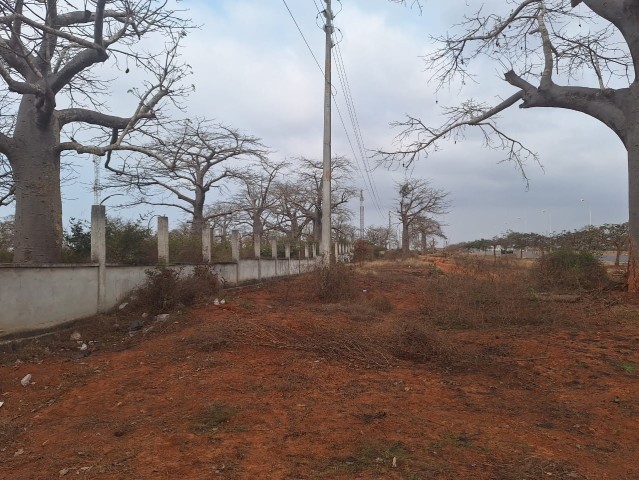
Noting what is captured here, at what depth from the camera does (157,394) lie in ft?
15.8

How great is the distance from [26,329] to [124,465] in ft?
15.5

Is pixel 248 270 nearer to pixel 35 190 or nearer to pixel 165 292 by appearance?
pixel 165 292

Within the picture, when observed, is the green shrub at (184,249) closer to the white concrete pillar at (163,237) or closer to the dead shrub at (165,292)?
the white concrete pillar at (163,237)

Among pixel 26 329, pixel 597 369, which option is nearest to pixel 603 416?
pixel 597 369

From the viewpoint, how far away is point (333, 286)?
11.6m

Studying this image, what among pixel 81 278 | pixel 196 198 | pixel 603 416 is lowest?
pixel 603 416

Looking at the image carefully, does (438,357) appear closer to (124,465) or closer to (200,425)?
(200,425)

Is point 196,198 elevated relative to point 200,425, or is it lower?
elevated

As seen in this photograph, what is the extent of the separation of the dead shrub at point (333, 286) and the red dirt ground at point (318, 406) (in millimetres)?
3851

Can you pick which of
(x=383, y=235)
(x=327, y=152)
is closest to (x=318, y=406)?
(x=327, y=152)

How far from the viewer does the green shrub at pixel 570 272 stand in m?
11.7

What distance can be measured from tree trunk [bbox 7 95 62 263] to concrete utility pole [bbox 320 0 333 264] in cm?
675

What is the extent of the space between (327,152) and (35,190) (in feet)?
26.1

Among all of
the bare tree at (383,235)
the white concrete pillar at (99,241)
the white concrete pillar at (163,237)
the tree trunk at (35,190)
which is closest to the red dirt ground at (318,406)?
the white concrete pillar at (99,241)
